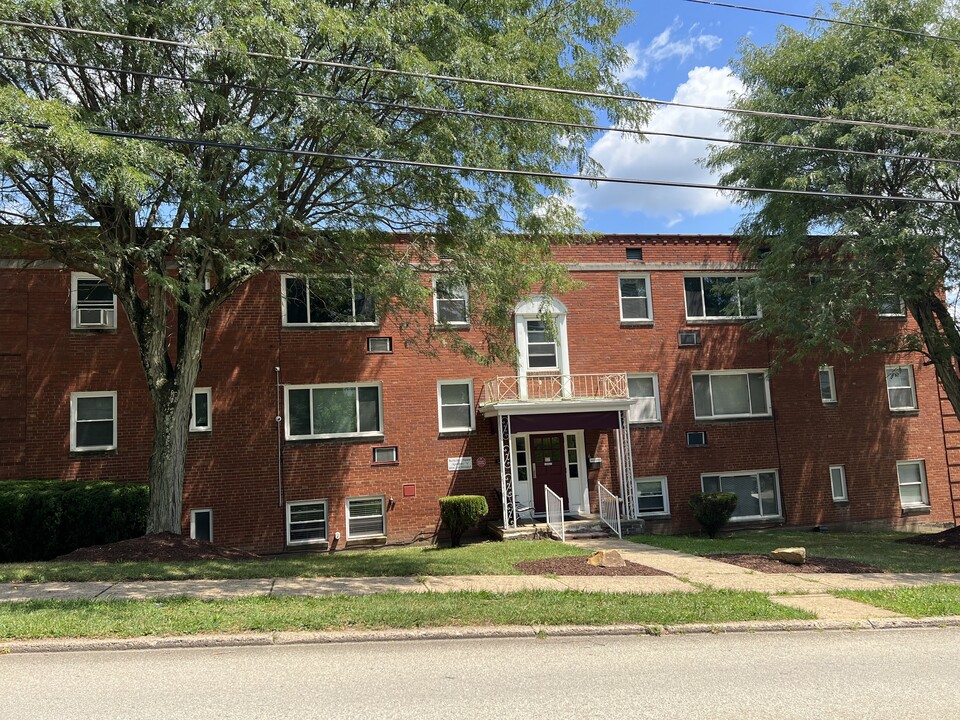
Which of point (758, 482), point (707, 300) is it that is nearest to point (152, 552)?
point (707, 300)

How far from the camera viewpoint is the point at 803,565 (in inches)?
517

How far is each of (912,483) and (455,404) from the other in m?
14.0

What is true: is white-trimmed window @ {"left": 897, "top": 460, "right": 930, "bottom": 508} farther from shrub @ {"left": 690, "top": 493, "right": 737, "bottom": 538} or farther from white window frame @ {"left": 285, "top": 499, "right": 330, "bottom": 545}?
white window frame @ {"left": 285, "top": 499, "right": 330, "bottom": 545}

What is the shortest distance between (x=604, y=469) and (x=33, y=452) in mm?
13693

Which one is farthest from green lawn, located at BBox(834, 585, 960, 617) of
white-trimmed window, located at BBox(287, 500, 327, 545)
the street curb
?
white-trimmed window, located at BBox(287, 500, 327, 545)

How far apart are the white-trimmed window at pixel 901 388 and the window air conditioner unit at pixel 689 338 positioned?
6.34 m

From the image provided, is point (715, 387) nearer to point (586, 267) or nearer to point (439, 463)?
point (586, 267)

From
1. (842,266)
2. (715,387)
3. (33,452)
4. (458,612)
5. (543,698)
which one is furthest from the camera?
(715,387)

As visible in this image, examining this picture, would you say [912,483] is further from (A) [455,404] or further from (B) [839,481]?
(A) [455,404]

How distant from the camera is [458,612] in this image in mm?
8617

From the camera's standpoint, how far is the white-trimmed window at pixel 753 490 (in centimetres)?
2050

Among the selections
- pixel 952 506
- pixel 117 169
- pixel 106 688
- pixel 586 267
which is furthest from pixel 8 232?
pixel 952 506

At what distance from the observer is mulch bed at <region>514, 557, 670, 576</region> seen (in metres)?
11.9

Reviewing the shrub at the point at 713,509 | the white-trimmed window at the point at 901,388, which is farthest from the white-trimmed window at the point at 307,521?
the white-trimmed window at the point at 901,388
